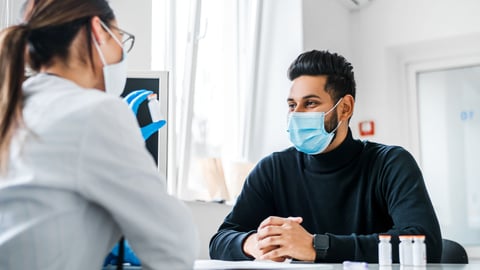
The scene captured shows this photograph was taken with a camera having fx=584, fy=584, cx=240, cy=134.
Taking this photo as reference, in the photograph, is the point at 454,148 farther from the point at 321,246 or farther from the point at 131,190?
the point at 131,190

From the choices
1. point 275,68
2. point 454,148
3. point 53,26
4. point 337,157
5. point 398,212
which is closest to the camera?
point 53,26

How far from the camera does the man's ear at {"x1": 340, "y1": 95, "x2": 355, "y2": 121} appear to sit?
84.0 inches

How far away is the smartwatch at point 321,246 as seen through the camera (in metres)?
1.59

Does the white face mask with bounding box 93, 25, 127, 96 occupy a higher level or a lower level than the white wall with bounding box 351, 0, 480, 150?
lower

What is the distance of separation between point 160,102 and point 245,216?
482 mm

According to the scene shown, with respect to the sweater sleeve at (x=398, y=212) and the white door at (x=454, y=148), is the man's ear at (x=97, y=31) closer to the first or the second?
the sweater sleeve at (x=398, y=212)

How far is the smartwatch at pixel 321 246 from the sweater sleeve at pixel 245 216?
0.25 meters

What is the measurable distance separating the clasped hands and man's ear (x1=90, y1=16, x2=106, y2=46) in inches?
31.3

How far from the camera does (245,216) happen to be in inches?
78.3

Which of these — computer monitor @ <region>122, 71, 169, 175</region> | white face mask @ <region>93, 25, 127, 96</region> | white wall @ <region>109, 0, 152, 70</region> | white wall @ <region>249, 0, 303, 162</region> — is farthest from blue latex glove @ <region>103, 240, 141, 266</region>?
white wall @ <region>249, 0, 303, 162</region>

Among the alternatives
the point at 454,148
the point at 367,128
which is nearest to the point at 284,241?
the point at 367,128

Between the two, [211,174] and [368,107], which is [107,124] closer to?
[211,174]

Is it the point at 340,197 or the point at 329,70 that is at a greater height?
the point at 329,70

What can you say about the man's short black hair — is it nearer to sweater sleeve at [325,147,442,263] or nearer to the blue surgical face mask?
the blue surgical face mask
